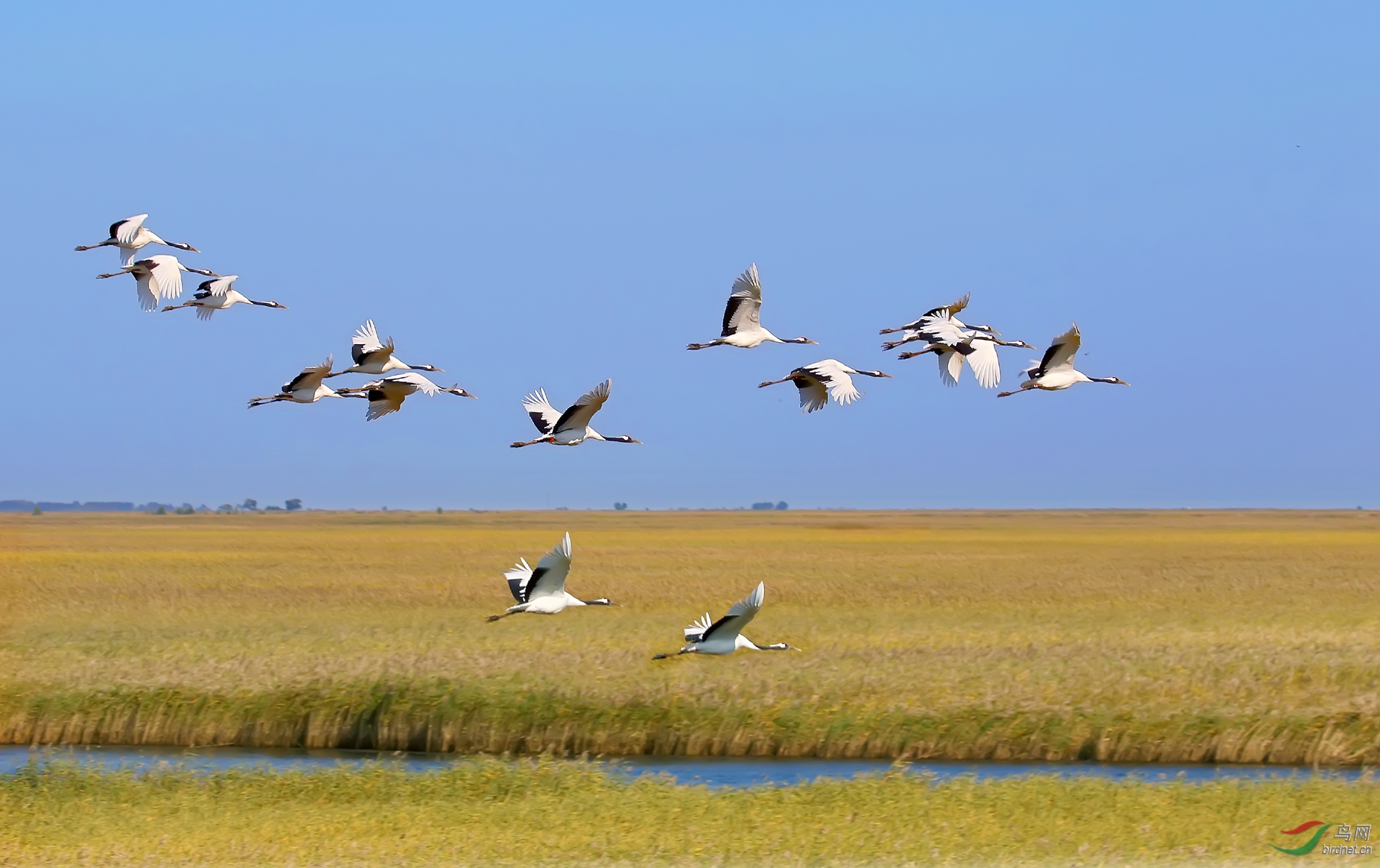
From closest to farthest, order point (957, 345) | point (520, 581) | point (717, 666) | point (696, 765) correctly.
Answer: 1. point (957, 345)
2. point (520, 581)
3. point (696, 765)
4. point (717, 666)

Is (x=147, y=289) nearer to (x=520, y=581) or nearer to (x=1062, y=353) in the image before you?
(x=520, y=581)

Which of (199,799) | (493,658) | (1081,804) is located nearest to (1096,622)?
(493,658)

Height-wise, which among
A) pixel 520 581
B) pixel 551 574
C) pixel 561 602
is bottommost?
pixel 561 602

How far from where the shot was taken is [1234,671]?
25.1 m

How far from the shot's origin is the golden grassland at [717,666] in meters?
22.2

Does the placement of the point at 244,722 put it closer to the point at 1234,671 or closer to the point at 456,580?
the point at 1234,671

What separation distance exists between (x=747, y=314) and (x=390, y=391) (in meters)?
3.59

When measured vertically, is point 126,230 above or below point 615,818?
above

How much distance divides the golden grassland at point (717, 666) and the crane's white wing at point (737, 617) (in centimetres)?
568

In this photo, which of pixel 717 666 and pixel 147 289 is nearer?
pixel 147 289

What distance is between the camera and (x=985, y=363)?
1462 cm

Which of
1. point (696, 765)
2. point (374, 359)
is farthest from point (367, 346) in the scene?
point (696, 765)

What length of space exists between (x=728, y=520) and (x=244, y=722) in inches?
5229

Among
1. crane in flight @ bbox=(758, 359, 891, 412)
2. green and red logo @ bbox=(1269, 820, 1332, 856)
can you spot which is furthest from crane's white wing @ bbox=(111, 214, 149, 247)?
green and red logo @ bbox=(1269, 820, 1332, 856)
